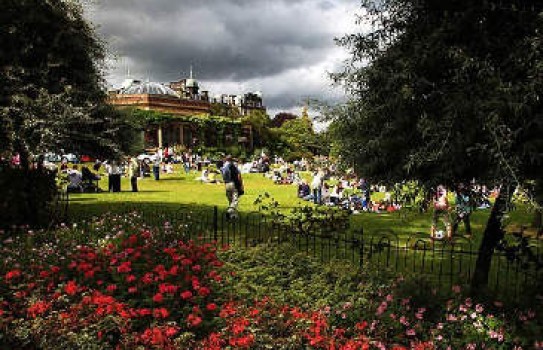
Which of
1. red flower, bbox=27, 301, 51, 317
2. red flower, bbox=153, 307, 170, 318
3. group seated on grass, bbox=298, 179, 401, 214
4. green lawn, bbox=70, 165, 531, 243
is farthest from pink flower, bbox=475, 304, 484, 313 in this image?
group seated on grass, bbox=298, 179, 401, 214

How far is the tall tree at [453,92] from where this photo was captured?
4.31 m

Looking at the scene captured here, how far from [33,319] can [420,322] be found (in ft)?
14.9

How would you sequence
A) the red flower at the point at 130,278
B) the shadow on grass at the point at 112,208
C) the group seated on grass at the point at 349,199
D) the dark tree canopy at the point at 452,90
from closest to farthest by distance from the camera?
the dark tree canopy at the point at 452,90, the red flower at the point at 130,278, the shadow on grass at the point at 112,208, the group seated on grass at the point at 349,199

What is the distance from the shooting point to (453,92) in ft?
15.5

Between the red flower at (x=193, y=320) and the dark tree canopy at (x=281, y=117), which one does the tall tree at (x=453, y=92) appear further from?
the dark tree canopy at (x=281, y=117)

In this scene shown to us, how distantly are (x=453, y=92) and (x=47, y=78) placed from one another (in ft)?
29.4

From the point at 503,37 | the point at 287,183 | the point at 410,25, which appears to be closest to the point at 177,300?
the point at 410,25

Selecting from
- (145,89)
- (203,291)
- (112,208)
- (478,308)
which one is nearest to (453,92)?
(478,308)

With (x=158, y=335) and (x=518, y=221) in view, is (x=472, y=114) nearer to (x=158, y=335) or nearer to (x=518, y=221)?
(x=158, y=335)

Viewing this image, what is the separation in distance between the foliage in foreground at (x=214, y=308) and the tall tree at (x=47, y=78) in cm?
318

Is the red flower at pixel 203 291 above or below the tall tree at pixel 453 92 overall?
below

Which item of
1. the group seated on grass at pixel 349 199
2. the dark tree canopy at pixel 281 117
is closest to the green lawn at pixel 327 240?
the group seated on grass at pixel 349 199

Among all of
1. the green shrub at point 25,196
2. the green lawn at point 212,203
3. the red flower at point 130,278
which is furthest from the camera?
the green lawn at point 212,203

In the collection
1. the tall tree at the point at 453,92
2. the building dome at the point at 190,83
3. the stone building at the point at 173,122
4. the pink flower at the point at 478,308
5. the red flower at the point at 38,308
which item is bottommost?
the red flower at the point at 38,308
